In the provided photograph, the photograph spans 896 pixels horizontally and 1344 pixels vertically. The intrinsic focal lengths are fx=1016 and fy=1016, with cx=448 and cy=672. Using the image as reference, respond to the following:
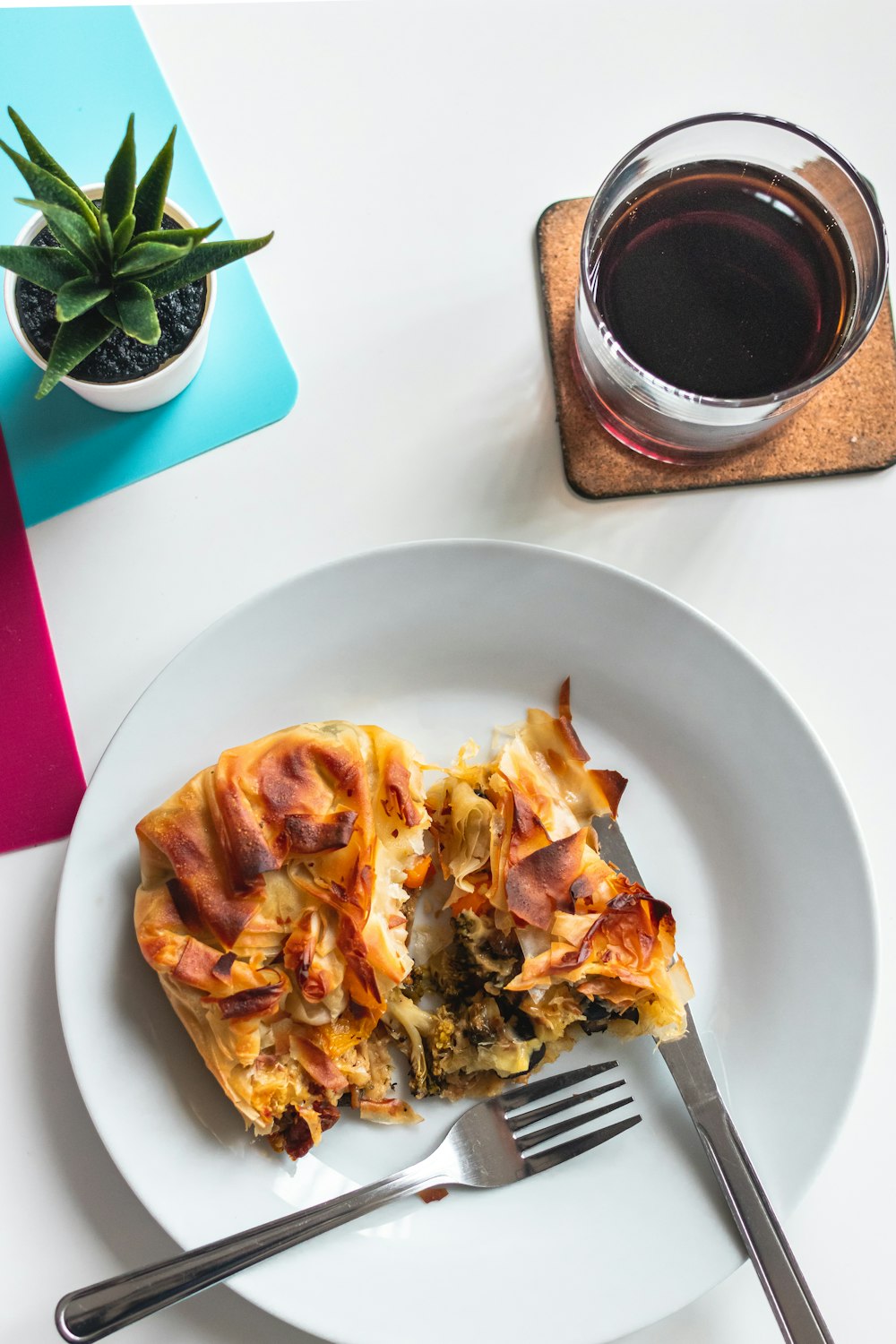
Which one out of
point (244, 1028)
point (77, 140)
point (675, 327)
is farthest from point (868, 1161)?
point (77, 140)

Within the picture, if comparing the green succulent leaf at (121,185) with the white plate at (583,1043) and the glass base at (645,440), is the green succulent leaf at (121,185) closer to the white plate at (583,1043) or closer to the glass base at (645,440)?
the white plate at (583,1043)

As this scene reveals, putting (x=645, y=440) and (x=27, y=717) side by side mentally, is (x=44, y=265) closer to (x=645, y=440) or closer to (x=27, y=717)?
(x=27, y=717)

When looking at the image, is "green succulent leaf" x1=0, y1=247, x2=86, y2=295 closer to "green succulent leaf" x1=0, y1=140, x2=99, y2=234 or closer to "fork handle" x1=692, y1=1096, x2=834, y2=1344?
"green succulent leaf" x1=0, y1=140, x2=99, y2=234

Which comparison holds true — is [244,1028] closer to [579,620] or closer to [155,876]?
[155,876]

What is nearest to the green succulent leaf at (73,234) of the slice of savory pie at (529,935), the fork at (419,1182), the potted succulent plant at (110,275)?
the potted succulent plant at (110,275)

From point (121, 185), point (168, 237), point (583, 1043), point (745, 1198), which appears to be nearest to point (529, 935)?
point (583, 1043)
